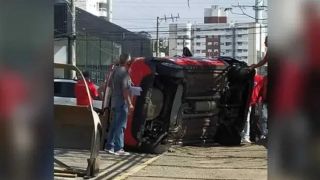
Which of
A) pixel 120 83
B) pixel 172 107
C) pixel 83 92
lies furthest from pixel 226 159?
pixel 83 92

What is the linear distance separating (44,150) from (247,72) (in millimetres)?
8208

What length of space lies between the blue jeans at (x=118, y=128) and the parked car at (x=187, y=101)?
26 cm

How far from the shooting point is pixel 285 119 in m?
2.69

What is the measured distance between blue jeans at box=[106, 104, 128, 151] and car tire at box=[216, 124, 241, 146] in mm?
2434

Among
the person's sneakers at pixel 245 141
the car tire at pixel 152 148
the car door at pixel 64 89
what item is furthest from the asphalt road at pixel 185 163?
the car door at pixel 64 89

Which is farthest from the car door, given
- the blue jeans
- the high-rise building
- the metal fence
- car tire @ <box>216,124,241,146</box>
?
the metal fence

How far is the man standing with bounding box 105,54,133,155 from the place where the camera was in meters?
9.33

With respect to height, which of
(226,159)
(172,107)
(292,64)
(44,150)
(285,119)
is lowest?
(226,159)

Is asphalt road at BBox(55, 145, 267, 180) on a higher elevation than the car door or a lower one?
lower

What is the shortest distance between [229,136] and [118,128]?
2695mm

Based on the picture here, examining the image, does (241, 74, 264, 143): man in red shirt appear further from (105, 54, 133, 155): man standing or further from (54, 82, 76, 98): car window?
(54, 82, 76, 98): car window

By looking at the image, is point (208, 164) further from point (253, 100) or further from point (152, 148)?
point (253, 100)

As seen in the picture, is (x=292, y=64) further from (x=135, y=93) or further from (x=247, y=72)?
(x=247, y=72)

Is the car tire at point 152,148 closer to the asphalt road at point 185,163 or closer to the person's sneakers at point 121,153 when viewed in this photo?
the asphalt road at point 185,163
